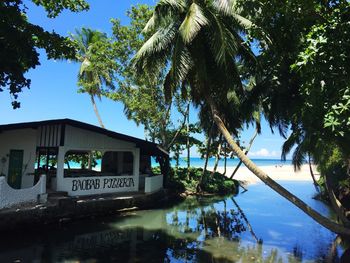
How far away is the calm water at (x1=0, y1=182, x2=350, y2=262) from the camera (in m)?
10.1

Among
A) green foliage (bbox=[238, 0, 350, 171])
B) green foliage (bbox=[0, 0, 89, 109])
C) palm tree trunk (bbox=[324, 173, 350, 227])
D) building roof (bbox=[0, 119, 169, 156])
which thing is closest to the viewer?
green foliage (bbox=[238, 0, 350, 171])

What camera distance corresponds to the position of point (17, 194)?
1254 cm

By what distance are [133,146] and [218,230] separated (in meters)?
7.69

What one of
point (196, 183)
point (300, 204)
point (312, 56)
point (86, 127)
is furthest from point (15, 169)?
point (196, 183)

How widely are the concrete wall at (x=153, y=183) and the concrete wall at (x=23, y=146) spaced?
255 inches

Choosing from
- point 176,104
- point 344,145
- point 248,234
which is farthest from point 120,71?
point 344,145

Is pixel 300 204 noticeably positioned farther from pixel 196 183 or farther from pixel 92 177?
pixel 196 183

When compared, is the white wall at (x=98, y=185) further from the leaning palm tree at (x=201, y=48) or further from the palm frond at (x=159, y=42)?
the palm frond at (x=159, y=42)

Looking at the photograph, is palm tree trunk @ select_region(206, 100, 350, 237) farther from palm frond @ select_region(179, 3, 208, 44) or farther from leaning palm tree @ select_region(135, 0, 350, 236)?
palm frond @ select_region(179, 3, 208, 44)

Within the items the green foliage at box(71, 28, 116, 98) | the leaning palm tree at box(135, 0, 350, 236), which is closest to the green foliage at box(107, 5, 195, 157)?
the green foliage at box(71, 28, 116, 98)

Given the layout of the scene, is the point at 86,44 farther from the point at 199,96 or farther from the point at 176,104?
the point at 199,96

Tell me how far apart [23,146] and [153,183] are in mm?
7949

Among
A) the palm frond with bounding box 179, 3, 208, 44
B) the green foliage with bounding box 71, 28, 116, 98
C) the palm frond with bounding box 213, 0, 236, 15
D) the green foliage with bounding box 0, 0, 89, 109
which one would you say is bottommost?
A: the green foliage with bounding box 0, 0, 89, 109

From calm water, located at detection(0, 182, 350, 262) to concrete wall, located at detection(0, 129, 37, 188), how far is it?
3.58 metres
